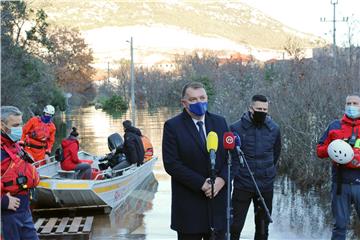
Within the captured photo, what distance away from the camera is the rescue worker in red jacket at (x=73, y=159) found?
441 inches

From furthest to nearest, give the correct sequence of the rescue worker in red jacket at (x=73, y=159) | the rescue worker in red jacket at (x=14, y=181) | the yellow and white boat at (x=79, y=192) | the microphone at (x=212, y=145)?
the rescue worker in red jacket at (x=73, y=159), the yellow and white boat at (x=79, y=192), the rescue worker in red jacket at (x=14, y=181), the microphone at (x=212, y=145)

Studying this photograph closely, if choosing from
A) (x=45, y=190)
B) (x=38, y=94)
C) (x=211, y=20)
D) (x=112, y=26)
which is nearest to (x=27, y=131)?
(x=45, y=190)

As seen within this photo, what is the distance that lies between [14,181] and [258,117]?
3.01m

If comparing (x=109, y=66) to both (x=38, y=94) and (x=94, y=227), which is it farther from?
(x=94, y=227)

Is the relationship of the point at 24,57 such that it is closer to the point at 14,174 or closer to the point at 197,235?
the point at 14,174

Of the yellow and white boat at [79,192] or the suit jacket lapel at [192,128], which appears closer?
the suit jacket lapel at [192,128]

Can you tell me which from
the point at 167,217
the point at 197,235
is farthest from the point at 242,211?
the point at 167,217

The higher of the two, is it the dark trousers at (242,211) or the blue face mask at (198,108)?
the blue face mask at (198,108)

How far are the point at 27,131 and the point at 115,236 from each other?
3836 mm

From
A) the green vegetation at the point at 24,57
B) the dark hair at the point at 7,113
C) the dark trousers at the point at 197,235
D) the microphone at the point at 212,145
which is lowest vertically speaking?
the dark trousers at the point at 197,235

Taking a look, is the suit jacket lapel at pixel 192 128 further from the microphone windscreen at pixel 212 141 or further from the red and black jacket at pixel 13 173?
the red and black jacket at pixel 13 173

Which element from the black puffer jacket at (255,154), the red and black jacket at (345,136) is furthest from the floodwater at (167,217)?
the red and black jacket at (345,136)

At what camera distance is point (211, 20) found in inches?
7820

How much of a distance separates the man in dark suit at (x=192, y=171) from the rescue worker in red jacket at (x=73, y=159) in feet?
21.3
